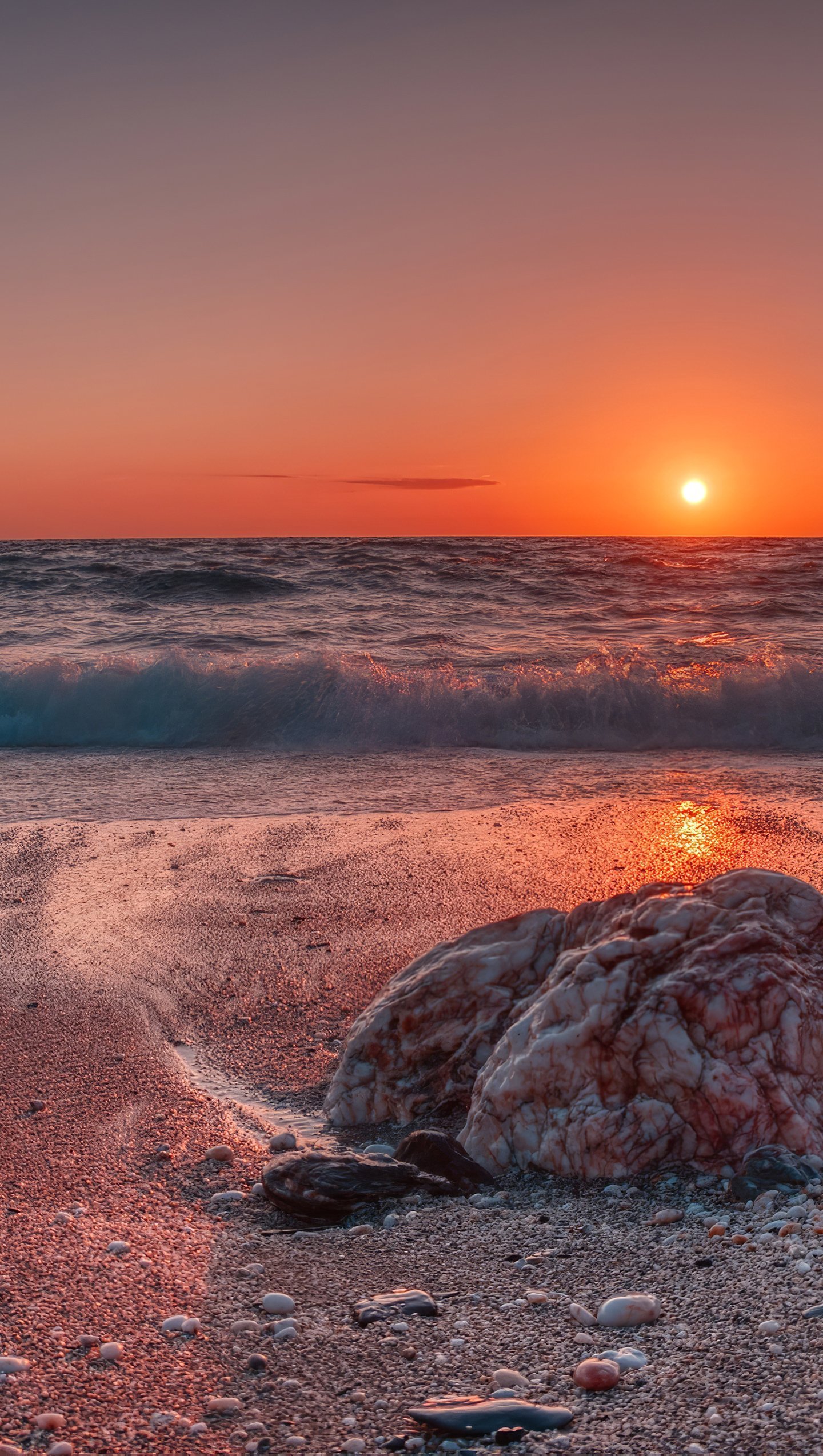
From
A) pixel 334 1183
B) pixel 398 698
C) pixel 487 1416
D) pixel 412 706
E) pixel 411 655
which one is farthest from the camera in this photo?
pixel 411 655

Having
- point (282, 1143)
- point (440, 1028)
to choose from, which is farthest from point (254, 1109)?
point (440, 1028)

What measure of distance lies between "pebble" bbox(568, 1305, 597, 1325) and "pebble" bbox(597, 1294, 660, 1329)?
0.5 inches

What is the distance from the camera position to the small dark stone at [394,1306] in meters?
1.93

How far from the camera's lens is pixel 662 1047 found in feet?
7.87

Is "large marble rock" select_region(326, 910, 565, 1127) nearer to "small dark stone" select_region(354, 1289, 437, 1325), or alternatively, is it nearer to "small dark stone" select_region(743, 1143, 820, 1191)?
"small dark stone" select_region(743, 1143, 820, 1191)

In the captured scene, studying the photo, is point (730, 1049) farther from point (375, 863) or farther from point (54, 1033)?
point (375, 863)

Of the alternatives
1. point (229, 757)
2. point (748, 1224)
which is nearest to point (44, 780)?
point (229, 757)

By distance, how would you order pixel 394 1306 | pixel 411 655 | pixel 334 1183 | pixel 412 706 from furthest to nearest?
pixel 411 655, pixel 412 706, pixel 334 1183, pixel 394 1306

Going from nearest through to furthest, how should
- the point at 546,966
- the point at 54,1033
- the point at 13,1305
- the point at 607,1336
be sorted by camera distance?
1. the point at 607,1336
2. the point at 13,1305
3. the point at 546,966
4. the point at 54,1033

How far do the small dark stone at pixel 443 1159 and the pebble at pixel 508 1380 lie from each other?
690 mm

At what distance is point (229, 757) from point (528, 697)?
279 cm

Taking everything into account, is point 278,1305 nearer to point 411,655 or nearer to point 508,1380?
point 508,1380

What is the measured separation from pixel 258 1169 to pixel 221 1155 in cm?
11

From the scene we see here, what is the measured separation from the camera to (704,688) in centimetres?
948
